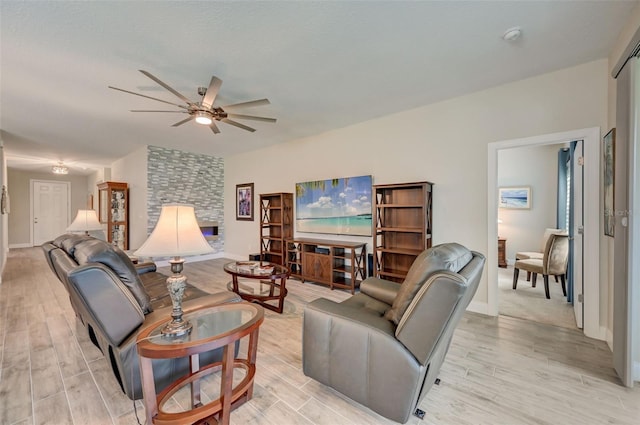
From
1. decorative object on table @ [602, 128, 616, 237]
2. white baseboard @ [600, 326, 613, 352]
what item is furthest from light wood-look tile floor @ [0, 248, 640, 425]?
decorative object on table @ [602, 128, 616, 237]

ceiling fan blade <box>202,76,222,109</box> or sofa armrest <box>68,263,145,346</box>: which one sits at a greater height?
ceiling fan blade <box>202,76,222,109</box>

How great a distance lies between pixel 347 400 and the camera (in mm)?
1687

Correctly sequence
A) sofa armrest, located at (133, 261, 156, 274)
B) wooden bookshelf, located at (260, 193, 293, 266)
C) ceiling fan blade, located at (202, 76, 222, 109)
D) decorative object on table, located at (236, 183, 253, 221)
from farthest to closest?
decorative object on table, located at (236, 183, 253, 221) < wooden bookshelf, located at (260, 193, 293, 266) < sofa armrest, located at (133, 261, 156, 274) < ceiling fan blade, located at (202, 76, 222, 109)

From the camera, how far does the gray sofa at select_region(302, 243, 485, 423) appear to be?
1311 millimetres

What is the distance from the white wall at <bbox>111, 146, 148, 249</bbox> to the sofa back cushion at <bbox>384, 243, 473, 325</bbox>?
19.1 feet

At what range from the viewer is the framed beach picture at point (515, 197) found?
5480 mm

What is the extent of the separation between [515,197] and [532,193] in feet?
0.97

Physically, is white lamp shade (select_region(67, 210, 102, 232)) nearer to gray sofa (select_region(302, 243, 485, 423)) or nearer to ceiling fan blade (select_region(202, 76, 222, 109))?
ceiling fan blade (select_region(202, 76, 222, 109))

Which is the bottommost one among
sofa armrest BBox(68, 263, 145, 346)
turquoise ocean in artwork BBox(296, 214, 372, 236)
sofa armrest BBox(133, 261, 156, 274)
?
sofa armrest BBox(133, 261, 156, 274)

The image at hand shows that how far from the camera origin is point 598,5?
1819mm

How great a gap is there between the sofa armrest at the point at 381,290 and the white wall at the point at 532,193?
4585 millimetres

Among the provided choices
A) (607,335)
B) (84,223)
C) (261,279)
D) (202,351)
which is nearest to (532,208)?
(607,335)

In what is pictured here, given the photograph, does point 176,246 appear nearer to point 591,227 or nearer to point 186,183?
point 591,227

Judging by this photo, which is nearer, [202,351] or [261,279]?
[202,351]
